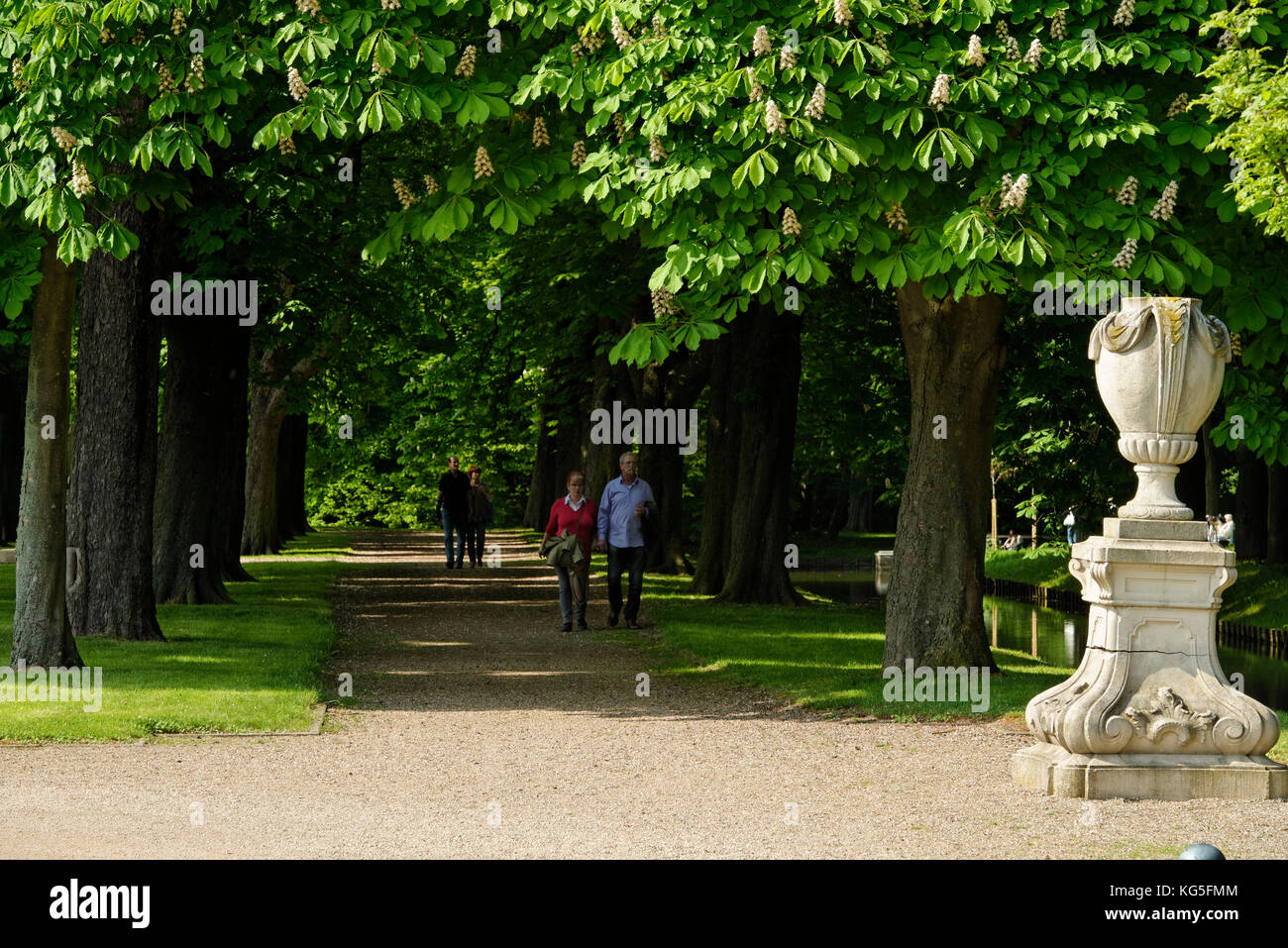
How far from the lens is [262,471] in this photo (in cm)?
3591

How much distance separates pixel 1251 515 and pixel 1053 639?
1119 cm

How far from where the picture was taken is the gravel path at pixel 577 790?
7.82 meters

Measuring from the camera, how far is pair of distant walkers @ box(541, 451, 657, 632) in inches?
753

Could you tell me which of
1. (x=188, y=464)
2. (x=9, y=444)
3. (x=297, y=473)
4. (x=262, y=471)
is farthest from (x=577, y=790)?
(x=297, y=473)

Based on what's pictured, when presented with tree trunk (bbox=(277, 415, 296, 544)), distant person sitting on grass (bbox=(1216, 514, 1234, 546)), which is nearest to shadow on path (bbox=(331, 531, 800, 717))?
tree trunk (bbox=(277, 415, 296, 544))

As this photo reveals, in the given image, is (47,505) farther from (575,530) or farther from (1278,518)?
(1278,518)

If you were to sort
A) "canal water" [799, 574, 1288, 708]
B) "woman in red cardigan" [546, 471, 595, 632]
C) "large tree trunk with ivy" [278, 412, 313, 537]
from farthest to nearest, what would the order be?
"large tree trunk with ivy" [278, 412, 313, 537], "canal water" [799, 574, 1288, 708], "woman in red cardigan" [546, 471, 595, 632]

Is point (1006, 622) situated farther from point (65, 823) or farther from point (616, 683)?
point (65, 823)

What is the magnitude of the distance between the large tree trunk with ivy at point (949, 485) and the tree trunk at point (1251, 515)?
21.9 metres

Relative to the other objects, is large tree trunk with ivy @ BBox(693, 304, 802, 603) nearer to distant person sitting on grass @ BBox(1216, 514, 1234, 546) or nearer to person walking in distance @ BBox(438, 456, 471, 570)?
person walking in distance @ BBox(438, 456, 471, 570)

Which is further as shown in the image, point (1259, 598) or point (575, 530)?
point (1259, 598)

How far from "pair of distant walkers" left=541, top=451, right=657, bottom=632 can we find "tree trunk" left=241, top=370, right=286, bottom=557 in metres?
15.7

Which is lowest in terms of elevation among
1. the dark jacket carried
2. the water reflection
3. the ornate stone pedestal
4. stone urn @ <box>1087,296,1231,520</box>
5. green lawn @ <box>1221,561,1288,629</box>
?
the water reflection

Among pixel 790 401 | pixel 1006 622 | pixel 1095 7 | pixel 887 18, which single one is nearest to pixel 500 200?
pixel 887 18
